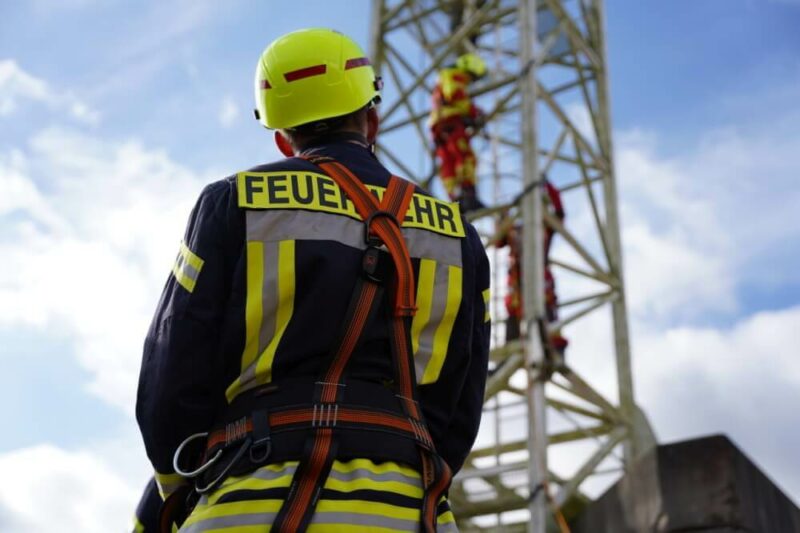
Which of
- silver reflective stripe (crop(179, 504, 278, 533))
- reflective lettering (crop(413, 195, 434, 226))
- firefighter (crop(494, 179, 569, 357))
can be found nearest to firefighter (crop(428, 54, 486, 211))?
firefighter (crop(494, 179, 569, 357))

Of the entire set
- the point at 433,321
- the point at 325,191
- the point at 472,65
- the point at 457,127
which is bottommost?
the point at 433,321

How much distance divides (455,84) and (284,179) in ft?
29.9

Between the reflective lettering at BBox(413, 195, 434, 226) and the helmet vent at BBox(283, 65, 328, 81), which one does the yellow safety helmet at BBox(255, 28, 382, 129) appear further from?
the reflective lettering at BBox(413, 195, 434, 226)

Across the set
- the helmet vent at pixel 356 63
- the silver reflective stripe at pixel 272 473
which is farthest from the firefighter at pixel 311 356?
the helmet vent at pixel 356 63

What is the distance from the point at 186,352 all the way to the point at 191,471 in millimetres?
253

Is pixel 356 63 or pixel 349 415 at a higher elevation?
pixel 356 63

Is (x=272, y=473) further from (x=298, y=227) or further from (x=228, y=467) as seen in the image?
(x=298, y=227)

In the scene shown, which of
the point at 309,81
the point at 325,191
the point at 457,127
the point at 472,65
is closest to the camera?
the point at 325,191

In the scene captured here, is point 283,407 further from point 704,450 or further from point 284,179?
point 704,450

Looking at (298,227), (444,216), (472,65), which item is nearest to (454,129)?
(472,65)

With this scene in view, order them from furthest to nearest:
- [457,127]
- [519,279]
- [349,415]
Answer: [457,127], [519,279], [349,415]

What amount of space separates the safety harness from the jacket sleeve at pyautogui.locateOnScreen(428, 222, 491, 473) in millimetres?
224

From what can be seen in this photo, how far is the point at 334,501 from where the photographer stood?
1.95m

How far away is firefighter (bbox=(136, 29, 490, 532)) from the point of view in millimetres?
1983
